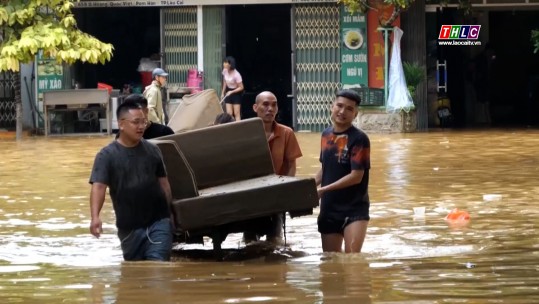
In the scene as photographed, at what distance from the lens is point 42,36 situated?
78.5 feet

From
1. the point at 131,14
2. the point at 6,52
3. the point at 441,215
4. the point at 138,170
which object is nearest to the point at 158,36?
the point at 131,14

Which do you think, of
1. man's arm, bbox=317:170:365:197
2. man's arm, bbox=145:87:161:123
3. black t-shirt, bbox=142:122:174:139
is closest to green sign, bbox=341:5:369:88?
man's arm, bbox=145:87:161:123

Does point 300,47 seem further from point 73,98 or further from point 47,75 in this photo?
point 47,75

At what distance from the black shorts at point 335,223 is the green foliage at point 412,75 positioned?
16.7 m

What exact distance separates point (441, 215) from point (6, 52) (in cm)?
1368

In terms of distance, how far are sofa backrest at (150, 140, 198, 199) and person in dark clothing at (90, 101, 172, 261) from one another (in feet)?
1.78

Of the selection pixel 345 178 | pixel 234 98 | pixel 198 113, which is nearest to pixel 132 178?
pixel 345 178

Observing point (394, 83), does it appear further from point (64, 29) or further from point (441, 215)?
point (441, 215)

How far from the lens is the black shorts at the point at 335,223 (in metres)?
8.79

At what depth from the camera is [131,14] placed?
28.1 metres

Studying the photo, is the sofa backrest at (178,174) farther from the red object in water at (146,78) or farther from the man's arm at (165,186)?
the red object in water at (146,78)

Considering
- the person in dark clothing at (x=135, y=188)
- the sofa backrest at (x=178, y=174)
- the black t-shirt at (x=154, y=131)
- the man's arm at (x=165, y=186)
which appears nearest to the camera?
the person in dark clothing at (x=135, y=188)

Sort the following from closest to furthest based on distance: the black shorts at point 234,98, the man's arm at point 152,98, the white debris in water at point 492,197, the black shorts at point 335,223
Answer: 1. the black shorts at point 335,223
2. the white debris in water at point 492,197
3. the man's arm at point 152,98
4. the black shorts at point 234,98

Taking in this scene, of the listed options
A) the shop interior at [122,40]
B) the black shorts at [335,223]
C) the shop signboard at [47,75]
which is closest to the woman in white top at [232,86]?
the shop interior at [122,40]
